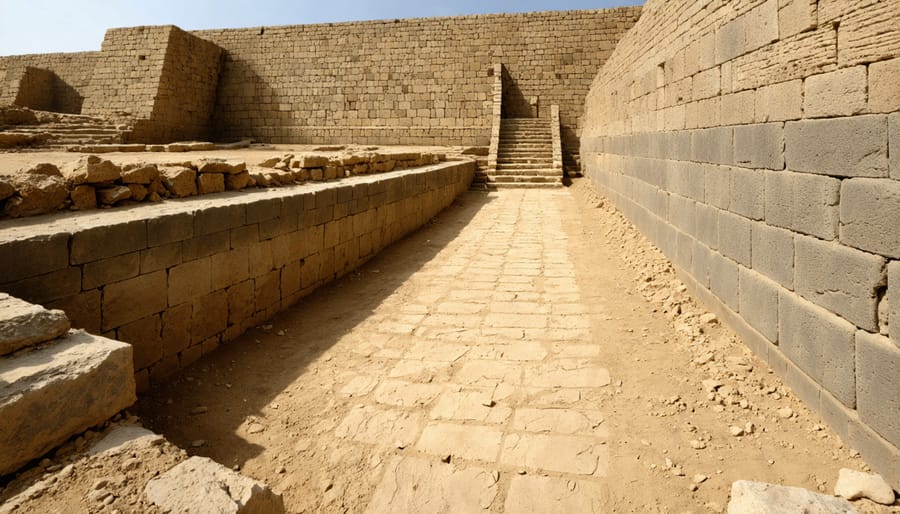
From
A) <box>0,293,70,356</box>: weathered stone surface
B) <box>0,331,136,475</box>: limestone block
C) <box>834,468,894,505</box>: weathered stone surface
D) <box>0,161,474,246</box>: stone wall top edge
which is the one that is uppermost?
<box>0,161,474,246</box>: stone wall top edge

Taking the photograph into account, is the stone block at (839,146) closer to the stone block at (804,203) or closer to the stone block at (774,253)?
the stone block at (804,203)

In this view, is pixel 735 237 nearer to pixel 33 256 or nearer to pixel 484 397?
pixel 484 397

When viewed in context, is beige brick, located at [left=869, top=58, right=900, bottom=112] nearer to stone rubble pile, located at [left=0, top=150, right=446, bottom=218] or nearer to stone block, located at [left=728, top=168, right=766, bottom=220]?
stone block, located at [left=728, top=168, right=766, bottom=220]

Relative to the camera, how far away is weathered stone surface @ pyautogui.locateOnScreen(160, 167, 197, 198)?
16.3 feet

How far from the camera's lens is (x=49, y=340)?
2377 mm

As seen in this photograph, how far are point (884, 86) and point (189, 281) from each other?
176 inches

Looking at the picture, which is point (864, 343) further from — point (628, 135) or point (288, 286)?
point (628, 135)

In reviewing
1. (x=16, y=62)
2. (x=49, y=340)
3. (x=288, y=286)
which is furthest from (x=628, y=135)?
(x=16, y=62)

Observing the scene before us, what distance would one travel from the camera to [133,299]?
11.4ft

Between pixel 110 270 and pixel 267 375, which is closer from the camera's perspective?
pixel 110 270

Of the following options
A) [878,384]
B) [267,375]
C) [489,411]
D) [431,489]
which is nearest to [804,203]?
[878,384]

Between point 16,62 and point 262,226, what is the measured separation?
2447 centimetres

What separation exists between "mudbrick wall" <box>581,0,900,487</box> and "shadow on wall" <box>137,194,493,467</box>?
9.45ft

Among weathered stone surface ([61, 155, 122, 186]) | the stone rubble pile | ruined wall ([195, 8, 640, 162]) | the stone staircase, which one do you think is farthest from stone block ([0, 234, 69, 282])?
ruined wall ([195, 8, 640, 162])
